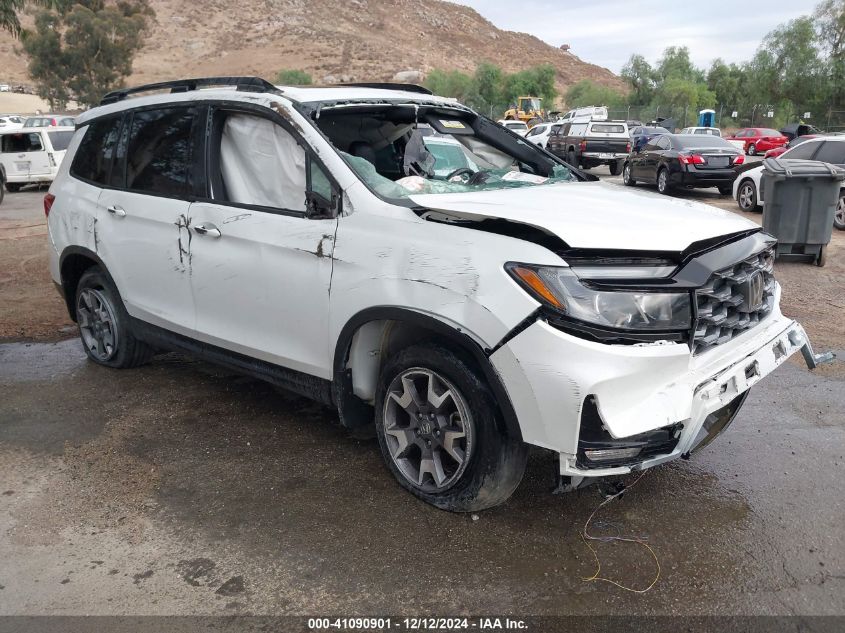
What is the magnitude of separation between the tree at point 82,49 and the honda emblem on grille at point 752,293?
58453 millimetres

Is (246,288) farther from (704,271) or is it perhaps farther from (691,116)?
(691,116)

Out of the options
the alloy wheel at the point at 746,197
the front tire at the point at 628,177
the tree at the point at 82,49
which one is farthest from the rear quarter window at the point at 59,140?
the tree at the point at 82,49

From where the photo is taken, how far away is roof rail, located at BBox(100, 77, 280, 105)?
3.98m

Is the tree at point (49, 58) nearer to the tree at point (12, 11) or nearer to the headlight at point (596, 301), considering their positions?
the tree at point (12, 11)

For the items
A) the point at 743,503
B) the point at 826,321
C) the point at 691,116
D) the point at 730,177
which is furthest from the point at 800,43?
the point at 743,503

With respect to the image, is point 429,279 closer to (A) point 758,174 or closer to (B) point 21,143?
(A) point 758,174

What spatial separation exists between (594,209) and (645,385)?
901 mm

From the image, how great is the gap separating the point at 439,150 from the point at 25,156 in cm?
1832

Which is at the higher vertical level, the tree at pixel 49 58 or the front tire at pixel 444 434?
the tree at pixel 49 58

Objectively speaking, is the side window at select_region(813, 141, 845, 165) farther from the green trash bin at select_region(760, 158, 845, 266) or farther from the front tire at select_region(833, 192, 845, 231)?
the green trash bin at select_region(760, 158, 845, 266)

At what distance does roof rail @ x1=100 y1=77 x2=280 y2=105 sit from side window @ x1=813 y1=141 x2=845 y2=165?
11.6 m

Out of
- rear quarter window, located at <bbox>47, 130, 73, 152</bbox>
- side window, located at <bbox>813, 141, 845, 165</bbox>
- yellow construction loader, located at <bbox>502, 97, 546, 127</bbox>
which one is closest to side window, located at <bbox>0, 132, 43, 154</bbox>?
rear quarter window, located at <bbox>47, 130, 73, 152</bbox>

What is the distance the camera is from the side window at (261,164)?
380cm

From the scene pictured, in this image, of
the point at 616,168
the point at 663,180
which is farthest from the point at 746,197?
the point at 616,168
